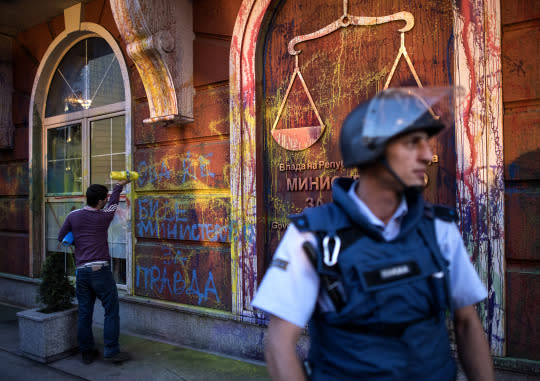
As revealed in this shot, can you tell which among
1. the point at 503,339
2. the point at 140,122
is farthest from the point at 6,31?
the point at 503,339

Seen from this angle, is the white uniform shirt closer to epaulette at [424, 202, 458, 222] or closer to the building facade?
epaulette at [424, 202, 458, 222]

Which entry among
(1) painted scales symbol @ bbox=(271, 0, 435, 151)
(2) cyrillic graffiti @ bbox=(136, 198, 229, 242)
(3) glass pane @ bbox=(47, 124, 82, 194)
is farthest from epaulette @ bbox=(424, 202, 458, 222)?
(3) glass pane @ bbox=(47, 124, 82, 194)

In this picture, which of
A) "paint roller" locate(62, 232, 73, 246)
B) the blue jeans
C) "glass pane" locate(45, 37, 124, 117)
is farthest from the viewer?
"glass pane" locate(45, 37, 124, 117)

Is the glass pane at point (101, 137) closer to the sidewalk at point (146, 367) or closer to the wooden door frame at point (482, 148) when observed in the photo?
the sidewalk at point (146, 367)

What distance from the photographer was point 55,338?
13.8ft

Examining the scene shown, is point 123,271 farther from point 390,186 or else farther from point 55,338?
point 390,186

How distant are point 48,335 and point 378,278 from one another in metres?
4.11

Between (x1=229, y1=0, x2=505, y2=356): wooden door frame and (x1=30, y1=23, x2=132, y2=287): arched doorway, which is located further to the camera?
(x1=30, y1=23, x2=132, y2=287): arched doorway

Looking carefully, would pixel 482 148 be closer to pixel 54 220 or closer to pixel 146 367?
pixel 146 367

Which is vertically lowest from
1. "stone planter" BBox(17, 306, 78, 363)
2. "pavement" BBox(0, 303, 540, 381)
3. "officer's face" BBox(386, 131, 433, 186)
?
"pavement" BBox(0, 303, 540, 381)

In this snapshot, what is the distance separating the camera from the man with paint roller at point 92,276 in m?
4.02

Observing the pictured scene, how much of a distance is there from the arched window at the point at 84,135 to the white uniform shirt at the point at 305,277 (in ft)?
13.9

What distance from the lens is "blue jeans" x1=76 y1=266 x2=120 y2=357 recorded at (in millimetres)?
4012

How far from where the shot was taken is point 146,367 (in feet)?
13.0
